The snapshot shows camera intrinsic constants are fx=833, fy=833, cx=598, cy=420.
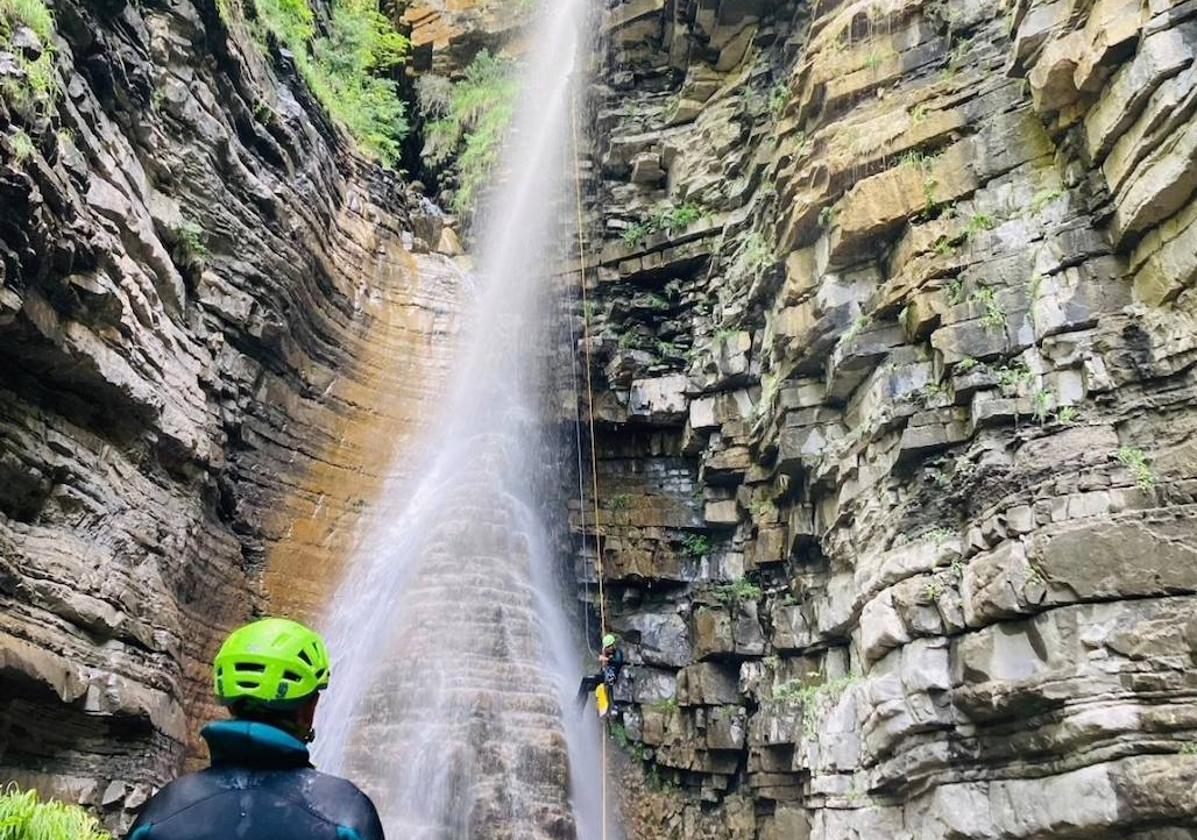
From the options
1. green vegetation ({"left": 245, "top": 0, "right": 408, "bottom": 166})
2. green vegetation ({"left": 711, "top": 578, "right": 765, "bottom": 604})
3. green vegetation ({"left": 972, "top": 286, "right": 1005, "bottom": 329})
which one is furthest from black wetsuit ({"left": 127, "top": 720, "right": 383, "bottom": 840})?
green vegetation ({"left": 245, "top": 0, "right": 408, "bottom": 166})

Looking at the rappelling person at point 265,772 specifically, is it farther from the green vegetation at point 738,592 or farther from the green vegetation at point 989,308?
the green vegetation at point 738,592

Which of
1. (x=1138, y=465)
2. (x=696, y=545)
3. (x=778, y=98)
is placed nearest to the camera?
(x=1138, y=465)

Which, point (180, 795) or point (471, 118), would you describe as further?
point (471, 118)

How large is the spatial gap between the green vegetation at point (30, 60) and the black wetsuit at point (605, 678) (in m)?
10.0

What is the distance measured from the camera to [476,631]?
507 inches

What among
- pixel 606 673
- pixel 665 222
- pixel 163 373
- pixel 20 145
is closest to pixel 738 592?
pixel 606 673

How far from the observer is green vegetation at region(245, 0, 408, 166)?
62.6ft

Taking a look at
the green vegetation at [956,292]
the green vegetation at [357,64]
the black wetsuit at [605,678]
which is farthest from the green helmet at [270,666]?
the green vegetation at [357,64]

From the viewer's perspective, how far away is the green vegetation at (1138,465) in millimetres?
6934

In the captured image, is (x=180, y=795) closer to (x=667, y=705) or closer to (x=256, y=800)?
(x=256, y=800)

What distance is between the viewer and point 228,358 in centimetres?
1269

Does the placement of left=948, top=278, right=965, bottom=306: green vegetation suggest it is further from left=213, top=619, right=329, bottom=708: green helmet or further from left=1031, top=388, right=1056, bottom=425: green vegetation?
left=213, top=619, right=329, bottom=708: green helmet

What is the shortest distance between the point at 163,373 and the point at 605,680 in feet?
24.8

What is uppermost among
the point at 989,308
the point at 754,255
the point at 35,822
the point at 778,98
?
the point at 778,98
